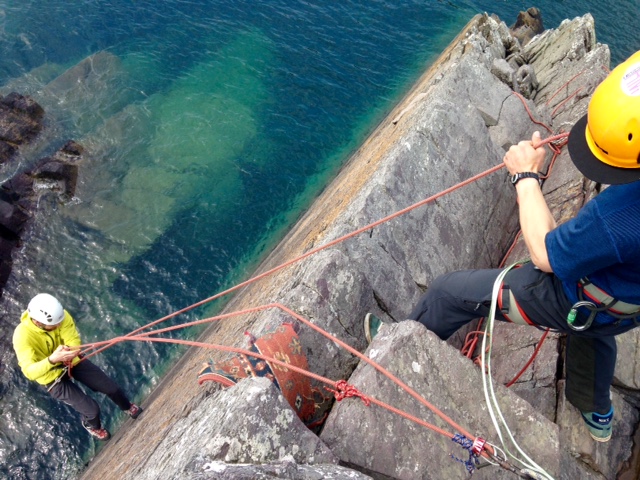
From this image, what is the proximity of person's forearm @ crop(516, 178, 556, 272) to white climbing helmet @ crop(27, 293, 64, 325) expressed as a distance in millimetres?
5978

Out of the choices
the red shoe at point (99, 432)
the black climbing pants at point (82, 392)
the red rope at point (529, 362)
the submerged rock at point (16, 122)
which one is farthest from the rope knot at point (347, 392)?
the submerged rock at point (16, 122)

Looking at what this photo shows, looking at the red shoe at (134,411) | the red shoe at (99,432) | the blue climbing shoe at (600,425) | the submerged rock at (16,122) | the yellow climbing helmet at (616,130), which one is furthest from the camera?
the submerged rock at (16,122)

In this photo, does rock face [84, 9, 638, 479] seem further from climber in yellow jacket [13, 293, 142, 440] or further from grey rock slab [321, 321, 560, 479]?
climber in yellow jacket [13, 293, 142, 440]

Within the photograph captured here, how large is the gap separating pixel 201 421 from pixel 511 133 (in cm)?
760

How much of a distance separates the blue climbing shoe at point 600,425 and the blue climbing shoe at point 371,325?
88.0 inches

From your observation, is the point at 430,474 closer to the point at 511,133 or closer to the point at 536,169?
the point at 536,169

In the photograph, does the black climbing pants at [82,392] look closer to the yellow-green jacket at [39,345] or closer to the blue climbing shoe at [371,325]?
the yellow-green jacket at [39,345]

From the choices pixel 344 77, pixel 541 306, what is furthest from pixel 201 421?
pixel 344 77

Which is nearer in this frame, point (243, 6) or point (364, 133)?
point (364, 133)

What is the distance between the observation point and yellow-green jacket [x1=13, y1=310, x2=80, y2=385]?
6887 millimetres

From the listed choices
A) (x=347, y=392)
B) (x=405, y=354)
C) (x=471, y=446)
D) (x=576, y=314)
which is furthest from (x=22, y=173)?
(x=576, y=314)

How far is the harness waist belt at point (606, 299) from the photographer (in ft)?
12.2

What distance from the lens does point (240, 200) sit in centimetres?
1322

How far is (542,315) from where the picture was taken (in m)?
4.25
